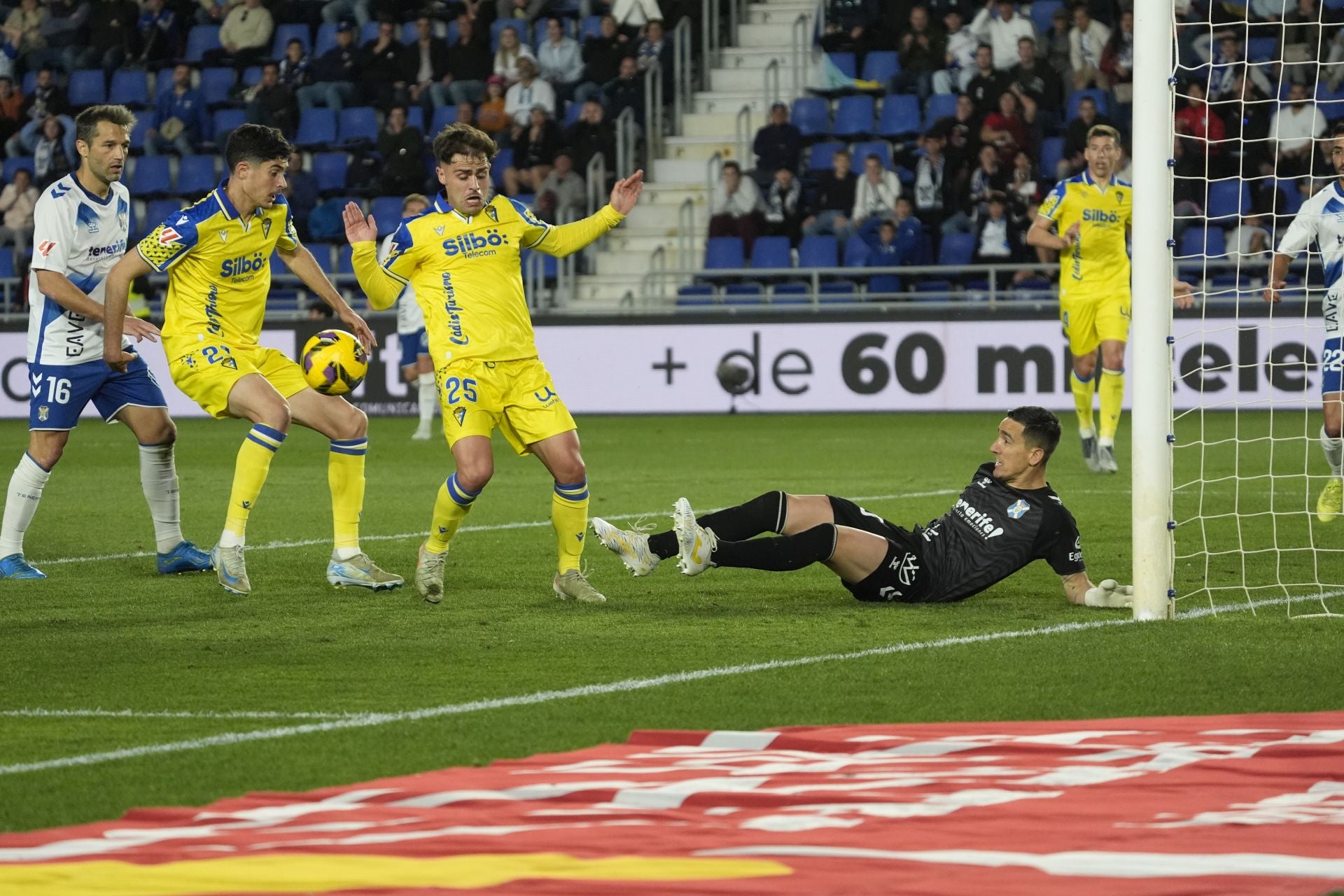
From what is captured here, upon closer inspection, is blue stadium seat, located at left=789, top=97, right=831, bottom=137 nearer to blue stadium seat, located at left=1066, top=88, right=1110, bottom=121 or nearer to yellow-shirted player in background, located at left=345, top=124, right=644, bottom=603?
blue stadium seat, located at left=1066, top=88, right=1110, bottom=121

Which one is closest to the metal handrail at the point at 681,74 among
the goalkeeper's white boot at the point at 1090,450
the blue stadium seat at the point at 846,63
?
the blue stadium seat at the point at 846,63

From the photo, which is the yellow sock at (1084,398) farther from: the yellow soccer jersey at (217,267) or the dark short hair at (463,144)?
the dark short hair at (463,144)

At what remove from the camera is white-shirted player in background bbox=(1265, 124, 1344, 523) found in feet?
36.2

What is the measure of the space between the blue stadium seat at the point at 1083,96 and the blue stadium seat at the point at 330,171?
28.6 ft

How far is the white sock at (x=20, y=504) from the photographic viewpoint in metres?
9.01

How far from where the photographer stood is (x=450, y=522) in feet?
26.4

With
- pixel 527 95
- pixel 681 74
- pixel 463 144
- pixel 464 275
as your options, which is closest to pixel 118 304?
pixel 464 275

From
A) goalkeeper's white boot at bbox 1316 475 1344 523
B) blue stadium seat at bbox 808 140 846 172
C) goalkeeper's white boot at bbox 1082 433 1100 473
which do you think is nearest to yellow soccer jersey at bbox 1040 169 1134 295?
goalkeeper's white boot at bbox 1082 433 1100 473

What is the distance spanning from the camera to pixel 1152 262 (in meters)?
7.07

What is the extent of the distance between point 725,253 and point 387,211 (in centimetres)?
Result: 425

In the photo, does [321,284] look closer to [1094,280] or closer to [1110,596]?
[1110,596]

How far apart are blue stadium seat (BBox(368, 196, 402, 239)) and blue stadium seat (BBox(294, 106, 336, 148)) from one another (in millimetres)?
1492

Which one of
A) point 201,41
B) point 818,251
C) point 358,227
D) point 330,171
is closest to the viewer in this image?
point 358,227

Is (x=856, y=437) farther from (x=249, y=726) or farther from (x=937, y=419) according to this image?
(x=249, y=726)
